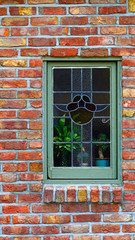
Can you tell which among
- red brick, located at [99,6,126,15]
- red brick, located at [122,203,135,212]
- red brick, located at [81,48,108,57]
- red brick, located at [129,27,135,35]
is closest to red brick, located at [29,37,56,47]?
red brick, located at [81,48,108,57]

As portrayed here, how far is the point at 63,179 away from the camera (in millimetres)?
2656

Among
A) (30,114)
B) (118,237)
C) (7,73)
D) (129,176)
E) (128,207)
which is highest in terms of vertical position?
(7,73)

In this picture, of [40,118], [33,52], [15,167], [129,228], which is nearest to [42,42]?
[33,52]

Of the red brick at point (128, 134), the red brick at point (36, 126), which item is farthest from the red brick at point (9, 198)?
the red brick at point (128, 134)

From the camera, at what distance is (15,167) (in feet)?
8.49

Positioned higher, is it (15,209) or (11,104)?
(11,104)

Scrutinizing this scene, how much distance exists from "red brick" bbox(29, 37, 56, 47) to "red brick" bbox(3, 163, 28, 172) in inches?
41.2

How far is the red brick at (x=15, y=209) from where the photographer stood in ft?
8.49

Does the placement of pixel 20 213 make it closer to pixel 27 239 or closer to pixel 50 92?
pixel 27 239

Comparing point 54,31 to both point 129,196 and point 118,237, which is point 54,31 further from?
point 118,237

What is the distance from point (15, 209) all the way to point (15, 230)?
180mm

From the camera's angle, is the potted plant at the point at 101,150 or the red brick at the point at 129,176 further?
the potted plant at the point at 101,150

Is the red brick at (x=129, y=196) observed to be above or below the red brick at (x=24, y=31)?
below

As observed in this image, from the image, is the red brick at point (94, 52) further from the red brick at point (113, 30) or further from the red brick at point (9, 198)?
the red brick at point (9, 198)
